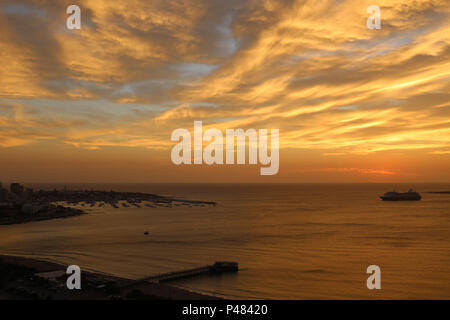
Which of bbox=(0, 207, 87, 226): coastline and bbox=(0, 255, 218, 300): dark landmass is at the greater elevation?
bbox=(0, 255, 218, 300): dark landmass

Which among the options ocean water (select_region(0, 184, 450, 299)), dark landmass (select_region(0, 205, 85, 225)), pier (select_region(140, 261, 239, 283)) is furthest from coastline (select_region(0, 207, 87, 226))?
pier (select_region(140, 261, 239, 283))

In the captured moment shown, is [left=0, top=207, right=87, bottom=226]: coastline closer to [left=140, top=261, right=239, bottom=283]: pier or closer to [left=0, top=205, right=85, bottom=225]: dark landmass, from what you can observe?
[left=0, top=205, right=85, bottom=225]: dark landmass

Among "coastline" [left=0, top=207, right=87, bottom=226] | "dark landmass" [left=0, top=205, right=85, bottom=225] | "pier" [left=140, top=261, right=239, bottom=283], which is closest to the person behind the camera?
"pier" [left=140, top=261, right=239, bottom=283]

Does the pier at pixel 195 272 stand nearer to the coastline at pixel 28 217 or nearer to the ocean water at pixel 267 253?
the ocean water at pixel 267 253

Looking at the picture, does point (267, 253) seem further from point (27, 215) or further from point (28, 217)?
point (27, 215)

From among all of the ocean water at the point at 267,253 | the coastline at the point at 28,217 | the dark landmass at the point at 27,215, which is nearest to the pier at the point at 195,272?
the ocean water at the point at 267,253

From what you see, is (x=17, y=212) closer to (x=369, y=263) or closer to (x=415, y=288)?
(x=369, y=263)

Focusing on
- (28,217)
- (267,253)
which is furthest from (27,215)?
(267,253)
